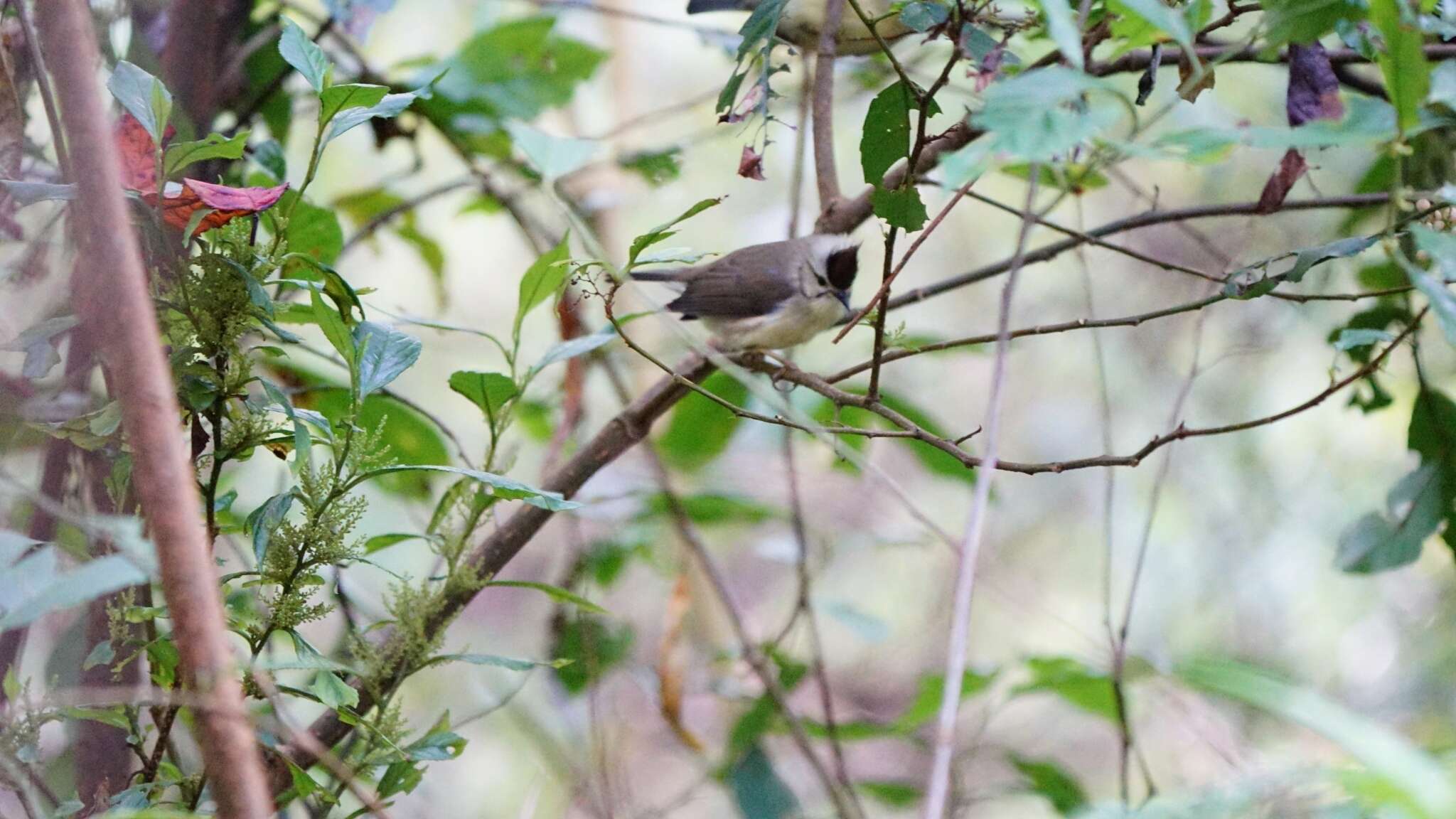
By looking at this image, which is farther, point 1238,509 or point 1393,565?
point 1238,509

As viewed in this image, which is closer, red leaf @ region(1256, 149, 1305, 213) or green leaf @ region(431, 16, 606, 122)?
red leaf @ region(1256, 149, 1305, 213)

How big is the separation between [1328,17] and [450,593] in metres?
1.12

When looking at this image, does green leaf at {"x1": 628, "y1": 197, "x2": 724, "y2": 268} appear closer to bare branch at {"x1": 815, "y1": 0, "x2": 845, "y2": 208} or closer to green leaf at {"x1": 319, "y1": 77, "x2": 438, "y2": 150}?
green leaf at {"x1": 319, "y1": 77, "x2": 438, "y2": 150}

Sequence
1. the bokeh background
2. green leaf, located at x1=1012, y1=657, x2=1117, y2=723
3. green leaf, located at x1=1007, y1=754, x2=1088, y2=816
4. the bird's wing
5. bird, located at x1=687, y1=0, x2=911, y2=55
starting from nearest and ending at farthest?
bird, located at x1=687, y1=0, x2=911, y2=55, green leaf, located at x1=1012, y1=657, x2=1117, y2=723, green leaf, located at x1=1007, y1=754, x2=1088, y2=816, the bird's wing, the bokeh background

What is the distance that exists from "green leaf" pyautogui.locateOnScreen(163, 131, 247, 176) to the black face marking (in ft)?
6.60

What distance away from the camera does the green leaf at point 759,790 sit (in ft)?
8.64

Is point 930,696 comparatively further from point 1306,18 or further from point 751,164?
point 1306,18

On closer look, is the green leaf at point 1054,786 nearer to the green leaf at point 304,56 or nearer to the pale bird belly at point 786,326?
the pale bird belly at point 786,326

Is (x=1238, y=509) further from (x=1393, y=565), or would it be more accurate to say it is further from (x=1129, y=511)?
(x=1393, y=565)

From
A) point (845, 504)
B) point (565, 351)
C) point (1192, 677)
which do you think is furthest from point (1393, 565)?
point (845, 504)

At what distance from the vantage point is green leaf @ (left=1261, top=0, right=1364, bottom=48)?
986mm

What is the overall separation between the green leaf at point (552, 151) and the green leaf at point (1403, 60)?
1.26 m

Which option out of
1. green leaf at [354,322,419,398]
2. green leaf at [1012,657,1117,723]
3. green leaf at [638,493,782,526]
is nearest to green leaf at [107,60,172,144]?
green leaf at [354,322,419,398]

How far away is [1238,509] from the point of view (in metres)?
5.21
